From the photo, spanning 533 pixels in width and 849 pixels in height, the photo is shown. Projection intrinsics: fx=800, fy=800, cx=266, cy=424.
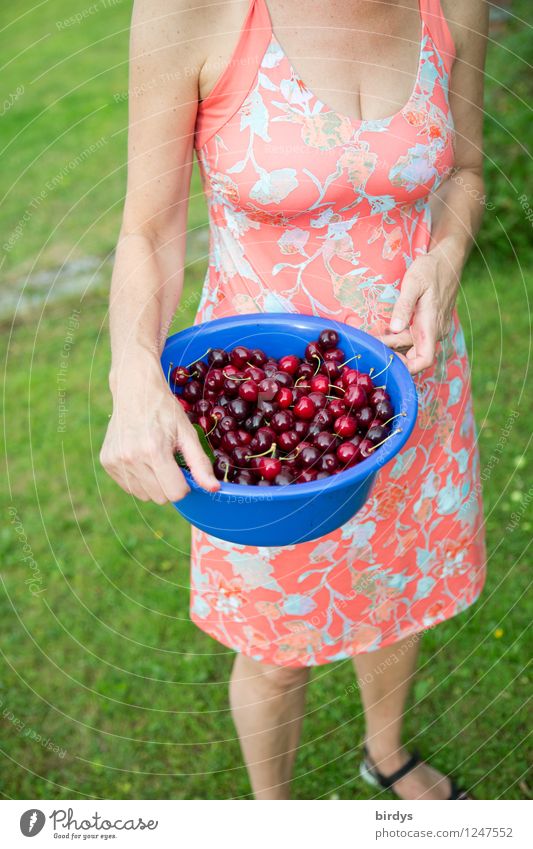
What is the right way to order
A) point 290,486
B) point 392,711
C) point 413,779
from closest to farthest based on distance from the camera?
point 290,486 < point 392,711 < point 413,779

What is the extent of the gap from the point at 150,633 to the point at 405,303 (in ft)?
6.76

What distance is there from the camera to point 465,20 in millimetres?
2049

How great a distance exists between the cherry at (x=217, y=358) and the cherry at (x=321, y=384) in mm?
232

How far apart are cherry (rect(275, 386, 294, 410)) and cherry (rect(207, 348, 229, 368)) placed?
0.57 ft

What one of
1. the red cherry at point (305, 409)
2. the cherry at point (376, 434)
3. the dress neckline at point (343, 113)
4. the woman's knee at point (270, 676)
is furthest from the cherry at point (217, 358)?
the woman's knee at point (270, 676)

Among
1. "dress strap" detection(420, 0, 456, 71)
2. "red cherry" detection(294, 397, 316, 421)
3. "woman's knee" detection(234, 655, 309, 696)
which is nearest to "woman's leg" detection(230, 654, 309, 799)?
"woman's knee" detection(234, 655, 309, 696)

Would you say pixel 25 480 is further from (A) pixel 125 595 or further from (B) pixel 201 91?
(B) pixel 201 91

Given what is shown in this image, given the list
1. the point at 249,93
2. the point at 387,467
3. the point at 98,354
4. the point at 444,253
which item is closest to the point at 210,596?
the point at 387,467

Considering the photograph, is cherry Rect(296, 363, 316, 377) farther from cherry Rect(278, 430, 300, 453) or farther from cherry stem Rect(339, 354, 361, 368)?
cherry Rect(278, 430, 300, 453)

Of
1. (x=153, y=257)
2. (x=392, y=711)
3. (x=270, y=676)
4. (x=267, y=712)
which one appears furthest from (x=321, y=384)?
(x=392, y=711)

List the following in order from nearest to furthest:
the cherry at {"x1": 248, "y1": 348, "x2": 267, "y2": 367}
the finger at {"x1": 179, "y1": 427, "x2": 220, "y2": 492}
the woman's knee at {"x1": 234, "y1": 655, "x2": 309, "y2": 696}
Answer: the finger at {"x1": 179, "y1": 427, "x2": 220, "y2": 492}, the cherry at {"x1": 248, "y1": 348, "x2": 267, "y2": 367}, the woman's knee at {"x1": 234, "y1": 655, "x2": 309, "y2": 696}

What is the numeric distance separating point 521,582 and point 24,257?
14.9 feet

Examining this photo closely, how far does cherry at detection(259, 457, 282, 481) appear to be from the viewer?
5.54ft

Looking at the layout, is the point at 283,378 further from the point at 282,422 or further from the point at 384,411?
the point at 384,411
